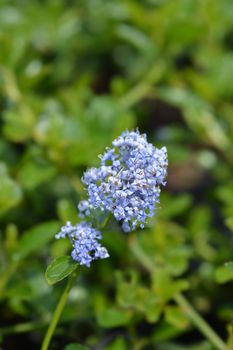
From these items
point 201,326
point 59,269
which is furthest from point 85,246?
point 201,326

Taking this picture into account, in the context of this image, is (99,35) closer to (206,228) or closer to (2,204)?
(206,228)

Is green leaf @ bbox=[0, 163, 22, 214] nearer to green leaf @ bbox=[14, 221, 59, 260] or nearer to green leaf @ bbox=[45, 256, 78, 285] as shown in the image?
green leaf @ bbox=[14, 221, 59, 260]

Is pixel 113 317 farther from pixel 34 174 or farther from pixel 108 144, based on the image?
pixel 108 144

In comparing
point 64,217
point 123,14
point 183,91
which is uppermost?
point 123,14

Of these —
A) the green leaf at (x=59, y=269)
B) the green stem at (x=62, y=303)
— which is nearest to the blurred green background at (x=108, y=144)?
the green stem at (x=62, y=303)

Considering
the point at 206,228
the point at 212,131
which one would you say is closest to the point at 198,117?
the point at 212,131

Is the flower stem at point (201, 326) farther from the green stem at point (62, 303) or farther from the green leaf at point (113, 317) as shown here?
the green stem at point (62, 303)

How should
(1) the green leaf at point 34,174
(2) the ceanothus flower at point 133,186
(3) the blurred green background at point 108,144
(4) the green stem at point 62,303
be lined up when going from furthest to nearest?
(1) the green leaf at point 34,174 < (3) the blurred green background at point 108,144 < (4) the green stem at point 62,303 < (2) the ceanothus flower at point 133,186
